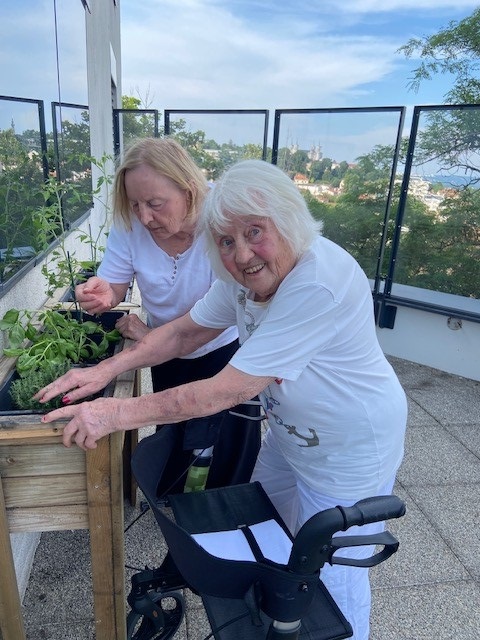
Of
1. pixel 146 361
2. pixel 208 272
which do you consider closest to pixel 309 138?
pixel 208 272

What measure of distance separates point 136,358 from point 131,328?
0.99 feet

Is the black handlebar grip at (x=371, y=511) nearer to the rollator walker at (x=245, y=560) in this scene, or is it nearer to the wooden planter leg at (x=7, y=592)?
the rollator walker at (x=245, y=560)

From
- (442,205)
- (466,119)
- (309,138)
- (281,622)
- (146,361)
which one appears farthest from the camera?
(309,138)

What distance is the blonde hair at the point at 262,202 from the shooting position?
1183 millimetres

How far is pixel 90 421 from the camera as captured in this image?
1239 mm

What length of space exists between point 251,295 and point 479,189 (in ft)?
13.3

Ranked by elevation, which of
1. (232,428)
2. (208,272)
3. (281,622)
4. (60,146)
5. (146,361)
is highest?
(60,146)

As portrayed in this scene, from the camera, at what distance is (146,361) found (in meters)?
1.68

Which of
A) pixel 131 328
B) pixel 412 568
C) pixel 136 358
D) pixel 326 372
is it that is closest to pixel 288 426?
pixel 326 372

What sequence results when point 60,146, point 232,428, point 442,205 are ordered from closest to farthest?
point 232,428 → point 60,146 → point 442,205

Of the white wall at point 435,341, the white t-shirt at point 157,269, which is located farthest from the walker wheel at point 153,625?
the white wall at point 435,341

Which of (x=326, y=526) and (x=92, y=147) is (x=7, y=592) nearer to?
(x=326, y=526)

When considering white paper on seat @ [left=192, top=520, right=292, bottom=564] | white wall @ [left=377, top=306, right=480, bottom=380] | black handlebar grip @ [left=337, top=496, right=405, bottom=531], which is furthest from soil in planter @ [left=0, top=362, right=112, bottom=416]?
white wall @ [left=377, top=306, right=480, bottom=380]

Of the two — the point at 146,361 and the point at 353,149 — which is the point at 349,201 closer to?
the point at 353,149
